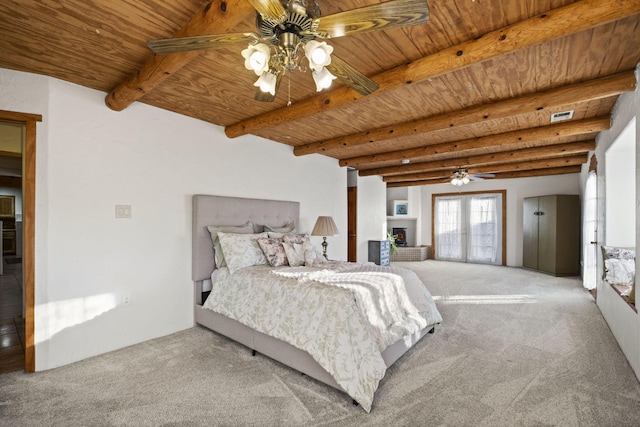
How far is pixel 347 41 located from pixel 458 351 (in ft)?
9.22

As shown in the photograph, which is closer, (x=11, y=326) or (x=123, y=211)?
(x=123, y=211)

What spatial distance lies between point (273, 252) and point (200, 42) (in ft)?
7.54

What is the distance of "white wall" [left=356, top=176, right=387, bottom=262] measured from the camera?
22.4 ft

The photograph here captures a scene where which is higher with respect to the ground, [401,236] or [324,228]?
[324,228]

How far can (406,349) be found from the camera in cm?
271

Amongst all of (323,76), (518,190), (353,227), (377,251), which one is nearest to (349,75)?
(323,76)

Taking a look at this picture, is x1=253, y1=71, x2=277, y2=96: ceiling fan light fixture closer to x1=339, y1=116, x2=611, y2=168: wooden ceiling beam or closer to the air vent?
the air vent

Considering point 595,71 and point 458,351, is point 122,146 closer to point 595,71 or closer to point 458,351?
point 458,351

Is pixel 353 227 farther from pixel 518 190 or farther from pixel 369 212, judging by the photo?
pixel 518 190

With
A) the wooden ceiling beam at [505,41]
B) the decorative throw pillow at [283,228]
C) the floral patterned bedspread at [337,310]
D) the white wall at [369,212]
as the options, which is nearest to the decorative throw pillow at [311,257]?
the floral patterned bedspread at [337,310]

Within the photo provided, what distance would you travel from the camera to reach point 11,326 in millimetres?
3408

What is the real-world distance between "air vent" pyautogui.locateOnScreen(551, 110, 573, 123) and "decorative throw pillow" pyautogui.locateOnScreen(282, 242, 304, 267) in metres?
3.32

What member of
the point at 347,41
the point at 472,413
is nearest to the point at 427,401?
the point at 472,413

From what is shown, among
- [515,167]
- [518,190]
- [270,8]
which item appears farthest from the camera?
[518,190]
